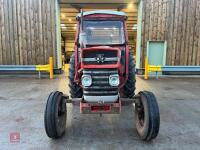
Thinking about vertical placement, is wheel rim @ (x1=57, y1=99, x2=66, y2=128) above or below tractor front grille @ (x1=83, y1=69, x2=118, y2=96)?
below

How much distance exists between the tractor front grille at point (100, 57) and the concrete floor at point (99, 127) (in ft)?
4.27

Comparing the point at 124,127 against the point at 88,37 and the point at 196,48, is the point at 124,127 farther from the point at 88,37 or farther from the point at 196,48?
the point at 196,48

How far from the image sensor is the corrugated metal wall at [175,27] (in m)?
9.88

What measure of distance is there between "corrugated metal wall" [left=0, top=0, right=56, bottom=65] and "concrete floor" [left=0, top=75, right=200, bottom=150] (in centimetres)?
450

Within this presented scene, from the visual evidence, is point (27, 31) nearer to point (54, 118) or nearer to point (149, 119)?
point (54, 118)

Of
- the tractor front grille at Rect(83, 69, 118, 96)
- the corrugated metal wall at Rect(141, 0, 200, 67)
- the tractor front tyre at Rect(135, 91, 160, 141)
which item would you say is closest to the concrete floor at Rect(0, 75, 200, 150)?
the tractor front tyre at Rect(135, 91, 160, 141)

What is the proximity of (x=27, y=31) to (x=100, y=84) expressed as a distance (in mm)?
7948

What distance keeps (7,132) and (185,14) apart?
9687 millimetres

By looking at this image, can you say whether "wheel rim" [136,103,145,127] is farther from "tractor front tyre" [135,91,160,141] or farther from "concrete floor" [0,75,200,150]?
"concrete floor" [0,75,200,150]

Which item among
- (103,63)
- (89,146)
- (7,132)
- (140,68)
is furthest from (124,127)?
(140,68)

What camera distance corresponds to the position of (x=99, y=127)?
3809mm

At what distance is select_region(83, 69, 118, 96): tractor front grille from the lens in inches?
129

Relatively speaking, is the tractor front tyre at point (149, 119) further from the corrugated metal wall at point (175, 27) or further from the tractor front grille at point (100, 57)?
the corrugated metal wall at point (175, 27)

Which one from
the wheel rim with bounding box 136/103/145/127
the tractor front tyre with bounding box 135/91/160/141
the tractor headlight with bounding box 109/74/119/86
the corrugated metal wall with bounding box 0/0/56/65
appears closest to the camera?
the tractor front tyre with bounding box 135/91/160/141
